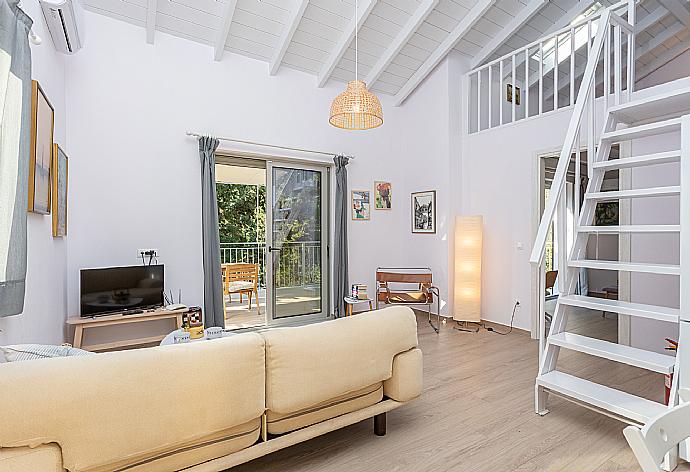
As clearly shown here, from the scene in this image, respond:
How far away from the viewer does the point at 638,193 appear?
9.12ft

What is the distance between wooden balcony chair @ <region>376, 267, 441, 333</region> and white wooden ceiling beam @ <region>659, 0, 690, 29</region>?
176 inches

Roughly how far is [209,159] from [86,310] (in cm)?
198

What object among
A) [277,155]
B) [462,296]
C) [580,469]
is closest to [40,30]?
[277,155]

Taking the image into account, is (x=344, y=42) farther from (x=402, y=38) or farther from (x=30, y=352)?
(x=30, y=352)

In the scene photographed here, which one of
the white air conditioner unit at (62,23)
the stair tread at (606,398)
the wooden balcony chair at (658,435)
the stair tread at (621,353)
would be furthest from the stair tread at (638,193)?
the white air conditioner unit at (62,23)

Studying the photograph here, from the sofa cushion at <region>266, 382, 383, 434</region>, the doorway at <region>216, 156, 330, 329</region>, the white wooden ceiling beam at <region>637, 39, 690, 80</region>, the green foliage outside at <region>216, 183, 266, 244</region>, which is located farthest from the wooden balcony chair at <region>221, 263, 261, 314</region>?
the white wooden ceiling beam at <region>637, 39, 690, 80</region>

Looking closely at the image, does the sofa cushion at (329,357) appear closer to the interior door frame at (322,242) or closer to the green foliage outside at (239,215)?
the interior door frame at (322,242)

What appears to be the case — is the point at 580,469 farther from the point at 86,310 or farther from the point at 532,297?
the point at 86,310

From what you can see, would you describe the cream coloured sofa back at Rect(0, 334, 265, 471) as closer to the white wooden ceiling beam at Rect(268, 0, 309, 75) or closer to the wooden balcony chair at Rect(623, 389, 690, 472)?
the wooden balcony chair at Rect(623, 389, 690, 472)

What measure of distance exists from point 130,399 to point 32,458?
34 cm

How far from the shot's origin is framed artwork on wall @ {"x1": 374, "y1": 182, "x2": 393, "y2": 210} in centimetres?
636

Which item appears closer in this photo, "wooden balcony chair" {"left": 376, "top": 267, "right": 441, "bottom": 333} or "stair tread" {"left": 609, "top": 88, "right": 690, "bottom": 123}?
"stair tread" {"left": 609, "top": 88, "right": 690, "bottom": 123}

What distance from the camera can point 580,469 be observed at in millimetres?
2268

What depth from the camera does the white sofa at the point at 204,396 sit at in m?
1.51
